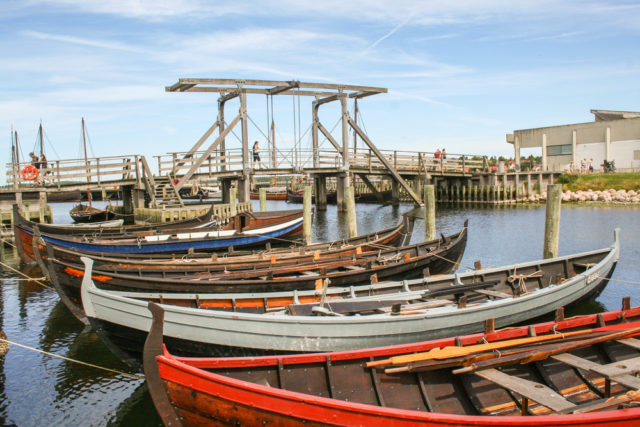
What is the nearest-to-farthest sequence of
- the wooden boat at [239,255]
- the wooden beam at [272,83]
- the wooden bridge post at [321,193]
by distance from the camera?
the wooden boat at [239,255], the wooden beam at [272,83], the wooden bridge post at [321,193]

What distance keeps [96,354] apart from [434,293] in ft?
24.6

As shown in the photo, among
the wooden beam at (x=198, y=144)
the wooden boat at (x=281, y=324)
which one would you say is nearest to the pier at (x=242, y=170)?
the wooden beam at (x=198, y=144)

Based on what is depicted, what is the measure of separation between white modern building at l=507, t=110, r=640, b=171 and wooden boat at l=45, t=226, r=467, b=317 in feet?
140

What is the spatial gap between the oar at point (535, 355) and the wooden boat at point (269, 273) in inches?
197

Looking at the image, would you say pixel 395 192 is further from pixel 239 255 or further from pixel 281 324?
pixel 281 324

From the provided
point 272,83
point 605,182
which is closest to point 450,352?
point 272,83

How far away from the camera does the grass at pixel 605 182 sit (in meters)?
42.3

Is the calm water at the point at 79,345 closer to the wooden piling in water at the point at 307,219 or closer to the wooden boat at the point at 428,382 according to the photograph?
the wooden boat at the point at 428,382

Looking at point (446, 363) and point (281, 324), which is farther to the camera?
point (281, 324)

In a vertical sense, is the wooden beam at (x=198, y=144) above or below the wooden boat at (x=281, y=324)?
above

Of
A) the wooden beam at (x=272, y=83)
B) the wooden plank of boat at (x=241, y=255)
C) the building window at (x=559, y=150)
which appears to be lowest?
the wooden plank of boat at (x=241, y=255)

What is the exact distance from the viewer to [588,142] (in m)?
51.8

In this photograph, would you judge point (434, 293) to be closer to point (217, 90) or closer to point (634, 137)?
point (217, 90)

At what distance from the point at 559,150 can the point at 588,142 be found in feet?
10.9
